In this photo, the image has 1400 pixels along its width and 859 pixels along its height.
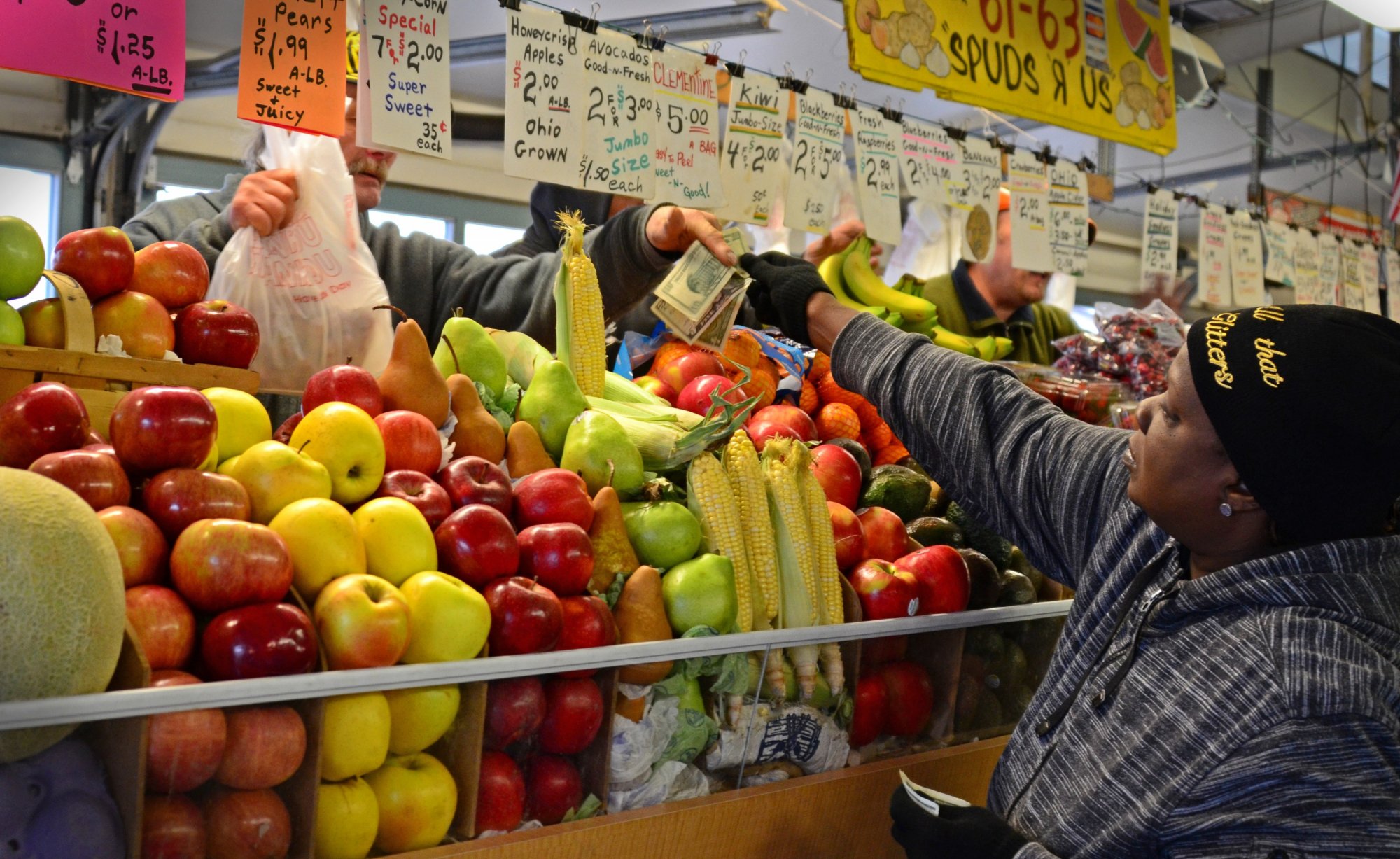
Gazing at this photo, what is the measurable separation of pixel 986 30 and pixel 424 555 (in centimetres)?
306

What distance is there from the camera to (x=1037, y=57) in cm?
398

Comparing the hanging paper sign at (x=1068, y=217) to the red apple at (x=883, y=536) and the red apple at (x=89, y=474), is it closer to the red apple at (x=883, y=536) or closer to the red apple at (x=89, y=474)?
the red apple at (x=883, y=536)

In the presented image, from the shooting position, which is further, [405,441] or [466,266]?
[466,266]

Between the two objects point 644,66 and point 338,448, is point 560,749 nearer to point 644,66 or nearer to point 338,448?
point 338,448

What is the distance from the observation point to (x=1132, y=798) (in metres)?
1.42

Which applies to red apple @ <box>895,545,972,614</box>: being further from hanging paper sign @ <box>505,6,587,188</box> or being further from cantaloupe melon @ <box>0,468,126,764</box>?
cantaloupe melon @ <box>0,468,126,764</box>

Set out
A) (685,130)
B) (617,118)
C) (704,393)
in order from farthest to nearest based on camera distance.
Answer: (685,130) < (617,118) < (704,393)

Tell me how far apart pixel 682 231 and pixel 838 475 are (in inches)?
27.1

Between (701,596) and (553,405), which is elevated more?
(553,405)

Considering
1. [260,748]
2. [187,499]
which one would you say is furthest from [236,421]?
[260,748]

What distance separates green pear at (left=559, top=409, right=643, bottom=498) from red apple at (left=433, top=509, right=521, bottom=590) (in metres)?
0.33

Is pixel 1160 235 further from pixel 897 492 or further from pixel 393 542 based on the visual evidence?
pixel 393 542

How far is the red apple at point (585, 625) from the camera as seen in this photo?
65.8 inches

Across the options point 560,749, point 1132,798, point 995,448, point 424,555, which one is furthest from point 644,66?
point 1132,798
